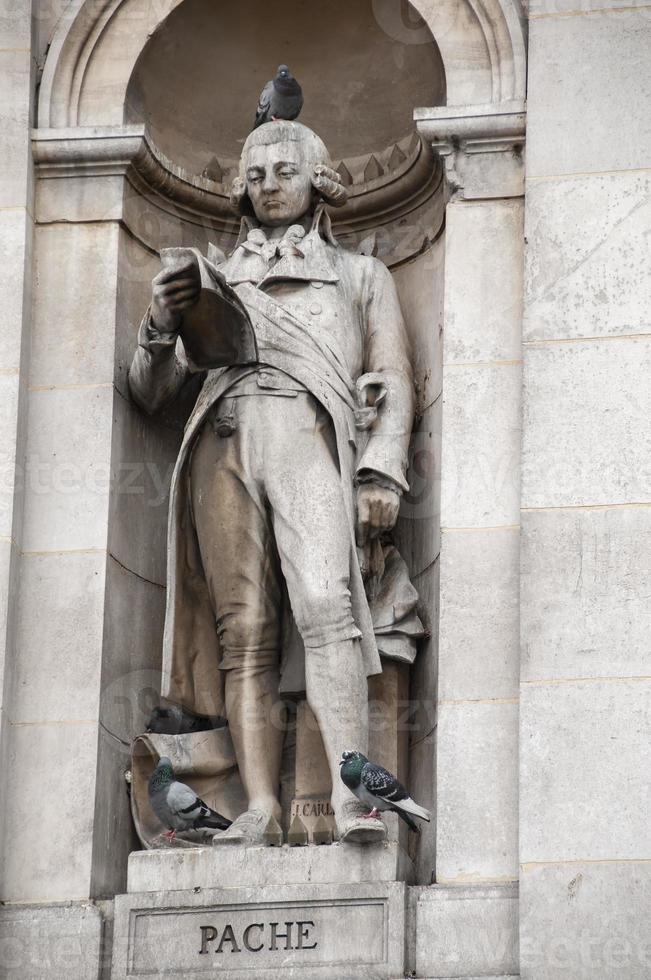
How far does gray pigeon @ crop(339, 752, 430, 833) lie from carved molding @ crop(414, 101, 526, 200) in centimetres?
288

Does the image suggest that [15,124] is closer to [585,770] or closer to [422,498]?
[422,498]

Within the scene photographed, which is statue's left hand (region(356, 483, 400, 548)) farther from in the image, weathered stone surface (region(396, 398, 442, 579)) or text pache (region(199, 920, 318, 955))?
text pache (region(199, 920, 318, 955))

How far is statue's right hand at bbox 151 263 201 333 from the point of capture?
35.4ft

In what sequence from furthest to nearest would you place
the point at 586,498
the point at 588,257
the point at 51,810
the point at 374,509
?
the point at 374,509 → the point at 588,257 → the point at 51,810 → the point at 586,498

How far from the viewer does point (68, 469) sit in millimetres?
11492

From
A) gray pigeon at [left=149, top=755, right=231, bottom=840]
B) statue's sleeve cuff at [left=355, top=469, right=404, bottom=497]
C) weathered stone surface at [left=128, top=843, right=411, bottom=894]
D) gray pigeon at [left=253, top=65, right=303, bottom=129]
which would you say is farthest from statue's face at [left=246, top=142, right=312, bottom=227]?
weathered stone surface at [left=128, top=843, right=411, bottom=894]

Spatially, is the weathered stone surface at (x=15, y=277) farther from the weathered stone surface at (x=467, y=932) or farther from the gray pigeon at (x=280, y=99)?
the weathered stone surface at (x=467, y=932)

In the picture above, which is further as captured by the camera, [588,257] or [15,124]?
[15,124]

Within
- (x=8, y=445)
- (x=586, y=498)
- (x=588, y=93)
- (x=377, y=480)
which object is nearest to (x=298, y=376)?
(x=377, y=480)

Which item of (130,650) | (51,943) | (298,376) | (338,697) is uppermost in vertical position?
(298,376)

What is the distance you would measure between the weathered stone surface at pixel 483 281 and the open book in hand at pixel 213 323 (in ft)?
3.13

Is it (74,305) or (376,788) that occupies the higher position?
(74,305)

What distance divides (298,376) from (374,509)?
72 centimetres

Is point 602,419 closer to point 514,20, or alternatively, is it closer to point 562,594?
point 562,594
